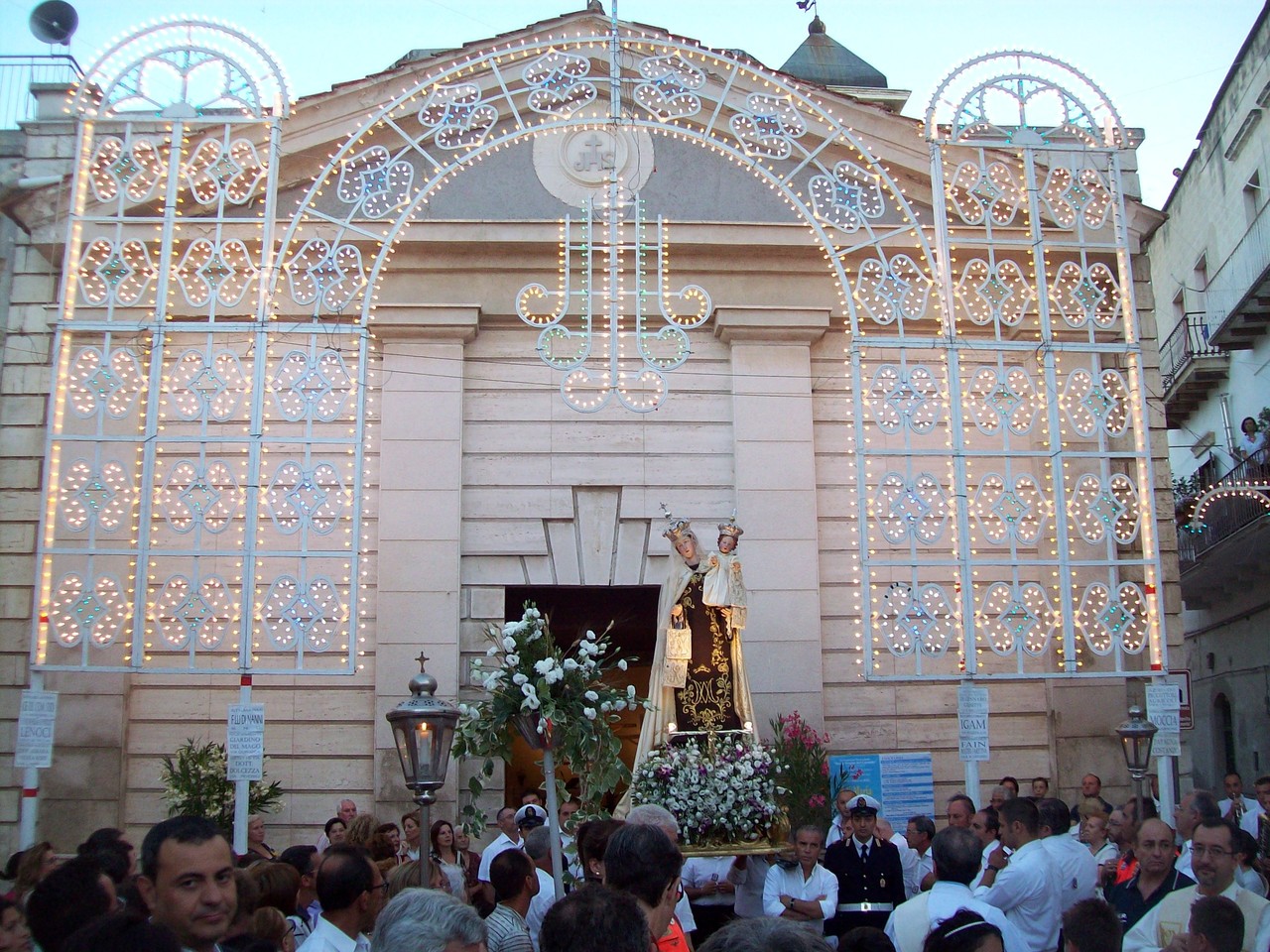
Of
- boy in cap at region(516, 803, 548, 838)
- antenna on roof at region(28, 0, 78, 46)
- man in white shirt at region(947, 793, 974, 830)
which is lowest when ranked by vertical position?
boy in cap at region(516, 803, 548, 838)

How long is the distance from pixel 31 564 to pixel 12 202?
148 inches

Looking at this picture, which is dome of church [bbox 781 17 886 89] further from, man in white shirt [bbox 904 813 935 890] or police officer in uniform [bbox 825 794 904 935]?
police officer in uniform [bbox 825 794 904 935]

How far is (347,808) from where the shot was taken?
41.0 ft

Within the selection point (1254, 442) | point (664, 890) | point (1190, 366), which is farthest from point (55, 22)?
point (1190, 366)

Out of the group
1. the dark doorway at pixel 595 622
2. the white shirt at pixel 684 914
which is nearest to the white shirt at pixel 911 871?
the white shirt at pixel 684 914

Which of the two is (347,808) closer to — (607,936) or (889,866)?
(889,866)

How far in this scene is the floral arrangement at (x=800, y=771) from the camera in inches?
509

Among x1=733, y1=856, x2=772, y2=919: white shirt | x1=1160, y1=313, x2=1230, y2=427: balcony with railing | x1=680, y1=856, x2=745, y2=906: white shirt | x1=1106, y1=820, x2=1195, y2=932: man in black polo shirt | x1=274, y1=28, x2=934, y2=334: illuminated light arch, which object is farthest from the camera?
x1=1160, y1=313, x2=1230, y2=427: balcony with railing

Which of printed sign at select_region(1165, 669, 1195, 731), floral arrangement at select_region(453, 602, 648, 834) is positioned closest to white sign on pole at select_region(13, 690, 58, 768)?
floral arrangement at select_region(453, 602, 648, 834)

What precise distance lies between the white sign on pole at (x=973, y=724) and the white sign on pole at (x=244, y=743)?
5.82 metres

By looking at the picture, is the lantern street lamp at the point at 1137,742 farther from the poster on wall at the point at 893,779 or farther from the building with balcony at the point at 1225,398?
the building with balcony at the point at 1225,398

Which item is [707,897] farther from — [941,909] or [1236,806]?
[1236,806]

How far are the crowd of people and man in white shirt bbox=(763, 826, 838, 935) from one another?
0.01 metres

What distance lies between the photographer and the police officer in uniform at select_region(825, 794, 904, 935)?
9016 millimetres
